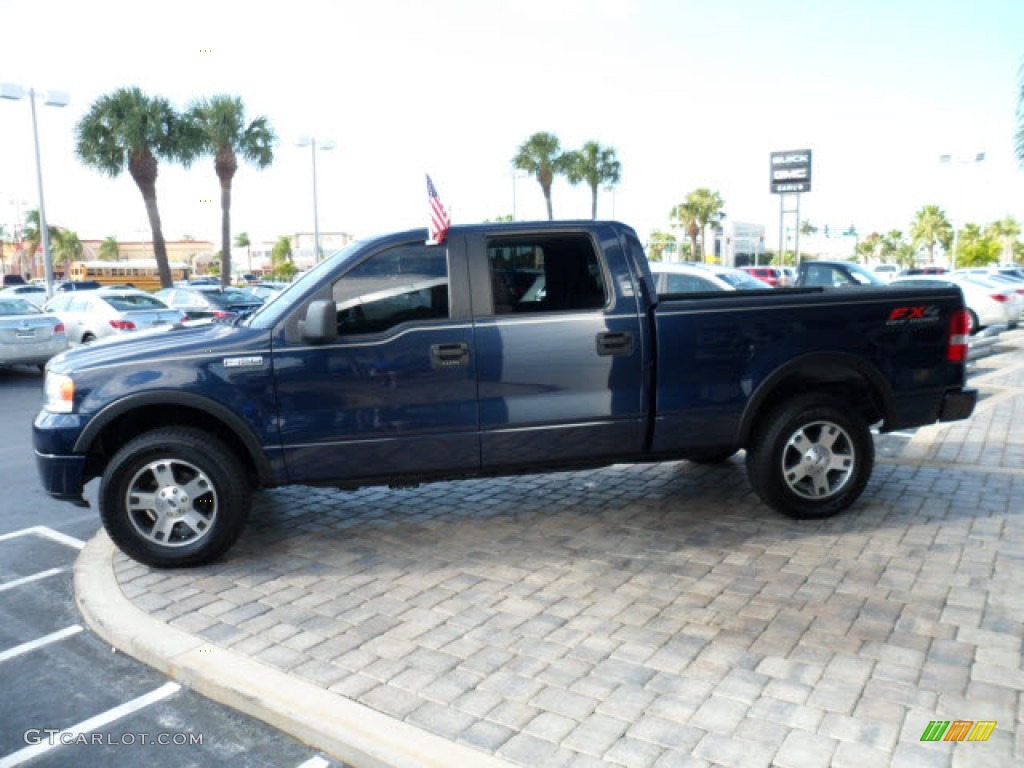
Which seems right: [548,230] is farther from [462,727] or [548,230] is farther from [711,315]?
[462,727]

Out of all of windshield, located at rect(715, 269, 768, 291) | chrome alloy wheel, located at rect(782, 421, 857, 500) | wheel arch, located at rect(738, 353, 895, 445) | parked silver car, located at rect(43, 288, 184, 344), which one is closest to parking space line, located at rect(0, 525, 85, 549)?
wheel arch, located at rect(738, 353, 895, 445)

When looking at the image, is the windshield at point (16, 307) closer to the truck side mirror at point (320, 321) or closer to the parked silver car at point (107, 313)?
the parked silver car at point (107, 313)

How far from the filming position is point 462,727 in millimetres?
3170

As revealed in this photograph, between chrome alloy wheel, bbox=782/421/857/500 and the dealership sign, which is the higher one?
the dealership sign

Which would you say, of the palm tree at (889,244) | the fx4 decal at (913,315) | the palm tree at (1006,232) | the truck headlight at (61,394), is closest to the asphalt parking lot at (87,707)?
the truck headlight at (61,394)

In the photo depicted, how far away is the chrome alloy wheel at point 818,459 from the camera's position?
5484mm

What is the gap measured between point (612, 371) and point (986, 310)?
17.5m

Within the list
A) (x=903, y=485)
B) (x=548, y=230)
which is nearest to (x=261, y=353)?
(x=548, y=230)

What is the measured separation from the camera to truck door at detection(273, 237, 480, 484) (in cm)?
484

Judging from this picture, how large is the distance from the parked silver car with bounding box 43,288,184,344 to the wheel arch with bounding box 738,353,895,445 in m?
13.4

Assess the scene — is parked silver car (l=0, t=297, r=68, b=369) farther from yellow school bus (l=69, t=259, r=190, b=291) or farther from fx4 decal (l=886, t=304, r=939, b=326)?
yellow school bus (l=69, t=259, r=190, b=291)

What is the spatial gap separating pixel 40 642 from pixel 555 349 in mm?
3173

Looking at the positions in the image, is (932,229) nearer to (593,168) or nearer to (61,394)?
(593,168)

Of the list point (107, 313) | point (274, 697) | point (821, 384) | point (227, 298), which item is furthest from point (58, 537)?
point (227, 298)
